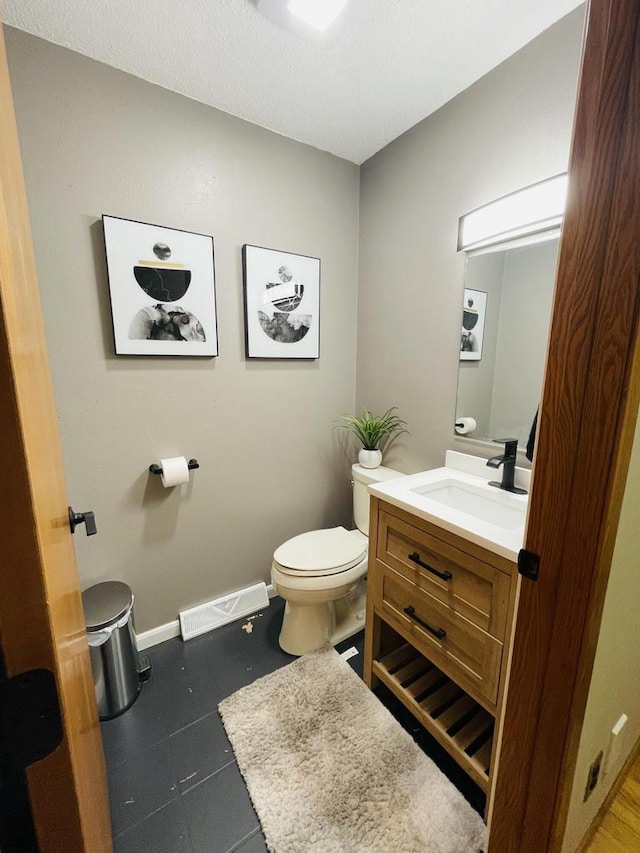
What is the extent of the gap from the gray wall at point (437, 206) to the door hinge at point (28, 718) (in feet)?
5.11

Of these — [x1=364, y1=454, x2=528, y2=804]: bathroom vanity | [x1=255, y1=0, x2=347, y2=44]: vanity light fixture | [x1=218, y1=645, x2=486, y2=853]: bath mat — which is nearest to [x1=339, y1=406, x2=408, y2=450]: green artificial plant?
[x1=364, y1=454, x2=528, y2=804]: bathroom vanity

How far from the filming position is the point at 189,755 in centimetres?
120

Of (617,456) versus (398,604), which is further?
(398,604)

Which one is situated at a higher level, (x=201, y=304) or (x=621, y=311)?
(x=201, y=304)

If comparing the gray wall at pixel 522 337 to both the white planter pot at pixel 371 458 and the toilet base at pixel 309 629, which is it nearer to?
the white planter pot at pixel 371 458

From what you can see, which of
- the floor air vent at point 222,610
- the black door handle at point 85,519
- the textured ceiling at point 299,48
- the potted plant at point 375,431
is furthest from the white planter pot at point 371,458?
the textured ceiling at point 299,48

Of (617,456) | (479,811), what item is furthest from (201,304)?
(479,811)

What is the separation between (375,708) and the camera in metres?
1.33

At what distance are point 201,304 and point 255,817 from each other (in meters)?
1.83

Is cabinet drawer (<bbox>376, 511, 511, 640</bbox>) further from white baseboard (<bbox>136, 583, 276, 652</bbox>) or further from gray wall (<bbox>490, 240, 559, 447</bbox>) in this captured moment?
white baseboard (<bbox>136, 583, 276, 652</bbox>)

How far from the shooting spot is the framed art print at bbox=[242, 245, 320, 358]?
1.67 meters

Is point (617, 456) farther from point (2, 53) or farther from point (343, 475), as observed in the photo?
point (343, 475)

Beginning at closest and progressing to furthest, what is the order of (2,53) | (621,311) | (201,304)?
(621,311), (2,53), (201,304)

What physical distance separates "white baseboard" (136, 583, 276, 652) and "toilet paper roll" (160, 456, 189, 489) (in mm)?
727
